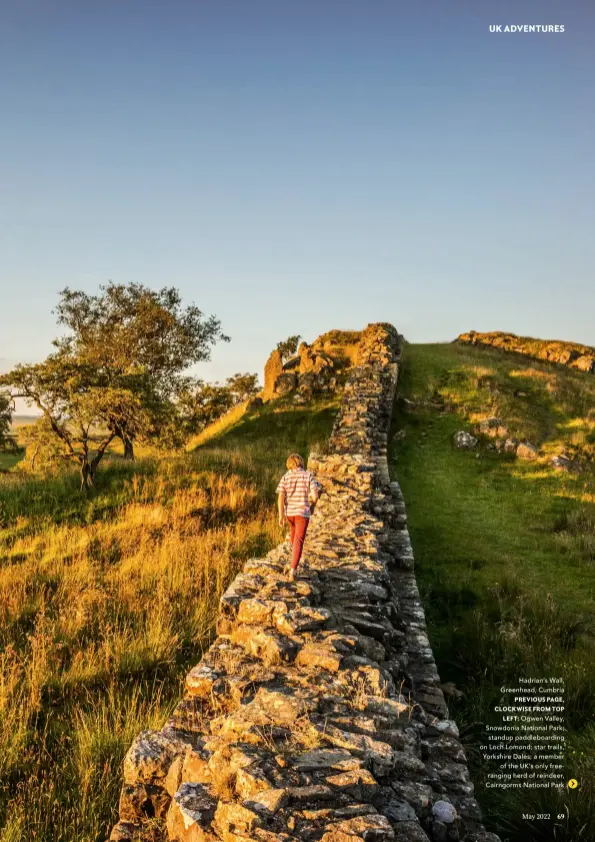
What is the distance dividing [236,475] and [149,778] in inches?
447

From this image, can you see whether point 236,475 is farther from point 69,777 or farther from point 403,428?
point 69,777

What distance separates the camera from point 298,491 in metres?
6.89

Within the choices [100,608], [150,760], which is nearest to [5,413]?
[100,608]

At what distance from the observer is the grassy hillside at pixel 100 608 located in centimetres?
415

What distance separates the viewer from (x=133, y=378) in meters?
14.6

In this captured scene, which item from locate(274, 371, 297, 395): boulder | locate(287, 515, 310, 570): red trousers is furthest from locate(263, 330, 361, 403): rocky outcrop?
locate(287, 515, 310, 570): red trousers

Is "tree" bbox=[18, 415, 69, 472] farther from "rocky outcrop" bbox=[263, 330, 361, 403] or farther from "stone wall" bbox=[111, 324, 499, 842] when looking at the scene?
"rocky outcrop" bbox=[263, 330, 361, 403]

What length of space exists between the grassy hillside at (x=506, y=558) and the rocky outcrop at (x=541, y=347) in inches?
550

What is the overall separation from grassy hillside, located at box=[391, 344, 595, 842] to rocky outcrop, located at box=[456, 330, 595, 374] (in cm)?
1397

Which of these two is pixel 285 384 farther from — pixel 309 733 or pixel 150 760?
pixel 309 733

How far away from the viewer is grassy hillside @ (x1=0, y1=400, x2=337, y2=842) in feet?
13.6

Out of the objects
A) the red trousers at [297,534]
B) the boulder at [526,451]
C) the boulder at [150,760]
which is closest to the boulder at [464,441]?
the boulder at [526,451]

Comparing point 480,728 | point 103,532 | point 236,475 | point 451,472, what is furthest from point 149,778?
point 451,472

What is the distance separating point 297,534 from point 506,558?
19.5ft
